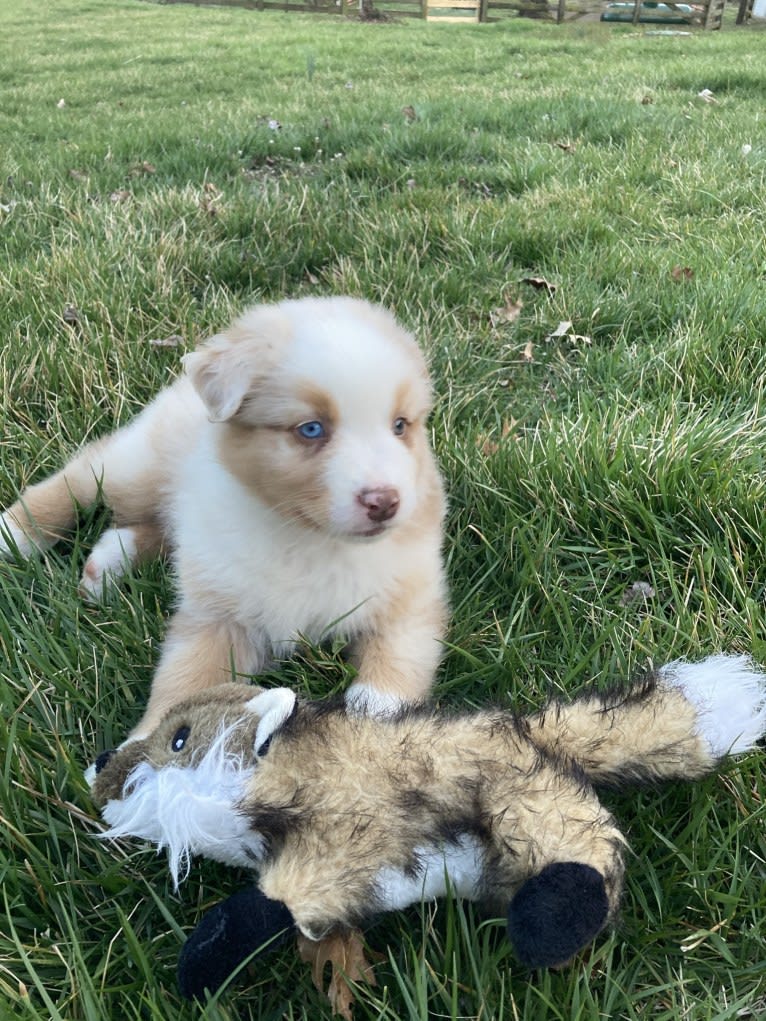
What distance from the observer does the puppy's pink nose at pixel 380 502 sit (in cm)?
158

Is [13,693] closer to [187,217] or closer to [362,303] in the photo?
[362,303]

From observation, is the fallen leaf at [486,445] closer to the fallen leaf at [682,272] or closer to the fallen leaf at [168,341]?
the fallen leaf at [168,341]

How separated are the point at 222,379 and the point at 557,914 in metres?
1.18

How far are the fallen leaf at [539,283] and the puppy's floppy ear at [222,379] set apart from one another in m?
1.94

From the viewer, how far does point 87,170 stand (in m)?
5.27

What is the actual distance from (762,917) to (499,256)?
9.85 ft

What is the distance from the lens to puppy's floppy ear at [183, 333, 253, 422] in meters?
1.67

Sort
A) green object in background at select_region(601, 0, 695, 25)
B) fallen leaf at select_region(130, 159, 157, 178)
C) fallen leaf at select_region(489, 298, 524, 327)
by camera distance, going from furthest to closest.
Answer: green object in background at select_region(601, 0, 695, 25) → fallen leaf at select_region(130, 159, 157, 178) → fallen leaf at select_region(489, 298, 524, 327)

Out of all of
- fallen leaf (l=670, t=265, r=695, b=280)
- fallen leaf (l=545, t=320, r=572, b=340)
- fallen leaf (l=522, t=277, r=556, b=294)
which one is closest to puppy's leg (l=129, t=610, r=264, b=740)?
fallen leaf (l=545, t=320, r=572, b=340)

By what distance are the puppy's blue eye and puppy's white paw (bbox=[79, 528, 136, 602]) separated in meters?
0.61

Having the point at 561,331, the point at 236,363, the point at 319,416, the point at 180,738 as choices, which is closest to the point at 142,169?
the point at 561,331

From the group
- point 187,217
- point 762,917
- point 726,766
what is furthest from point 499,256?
point 762,917

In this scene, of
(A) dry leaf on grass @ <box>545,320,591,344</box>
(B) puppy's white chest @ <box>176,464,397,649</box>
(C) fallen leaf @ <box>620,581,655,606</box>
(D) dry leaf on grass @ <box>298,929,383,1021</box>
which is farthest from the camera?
(A) dry leaf on grass @ <box>545,320,591,344</box>

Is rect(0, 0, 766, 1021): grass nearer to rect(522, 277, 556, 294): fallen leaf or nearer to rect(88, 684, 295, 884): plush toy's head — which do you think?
rect(522, 277, 556, 294): fallen leaf
